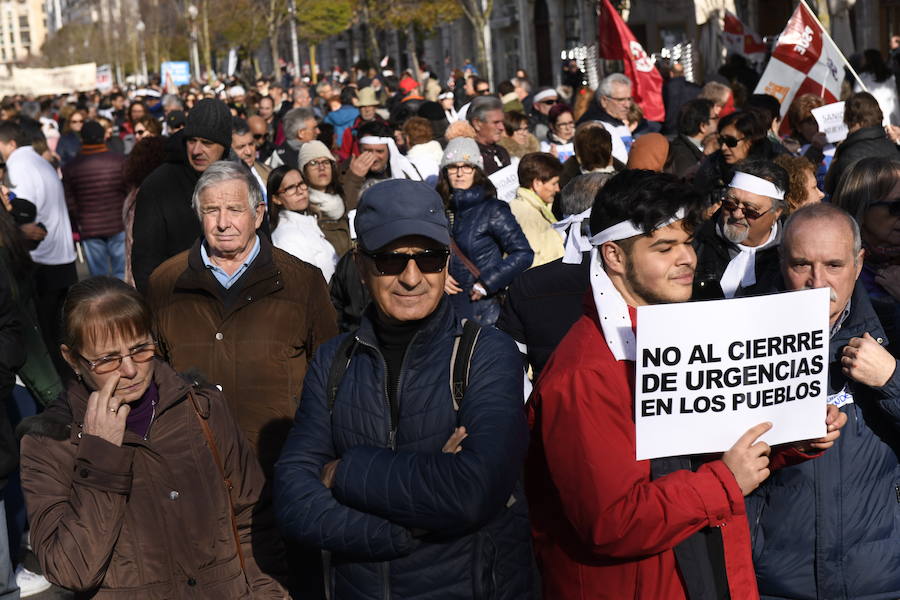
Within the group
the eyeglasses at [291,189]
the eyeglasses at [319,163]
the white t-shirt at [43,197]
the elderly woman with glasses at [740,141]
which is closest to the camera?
the eyeglasses at [291,189]

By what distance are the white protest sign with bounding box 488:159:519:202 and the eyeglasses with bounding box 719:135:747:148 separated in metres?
1.53

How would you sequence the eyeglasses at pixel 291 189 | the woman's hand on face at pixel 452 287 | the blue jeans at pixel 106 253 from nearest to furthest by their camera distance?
the eyeglasses at pixel 291 189
the woman's hand on face at pixel 452 287
the blue jeans at pixel 106 253

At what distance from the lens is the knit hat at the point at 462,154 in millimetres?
7465

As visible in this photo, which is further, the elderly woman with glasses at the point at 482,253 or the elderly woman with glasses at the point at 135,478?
the elderly woman with glasses at the point at 482,253

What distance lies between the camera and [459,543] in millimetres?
2879

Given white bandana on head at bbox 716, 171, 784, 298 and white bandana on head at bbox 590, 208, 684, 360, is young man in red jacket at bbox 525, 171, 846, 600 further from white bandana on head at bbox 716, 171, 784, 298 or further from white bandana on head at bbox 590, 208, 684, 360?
white bandana on head at bbox 716, 171, 784, 298

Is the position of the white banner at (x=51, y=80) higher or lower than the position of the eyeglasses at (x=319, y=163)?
higher

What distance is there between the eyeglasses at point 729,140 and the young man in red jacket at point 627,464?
14.8 feet

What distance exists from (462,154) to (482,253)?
70 cm

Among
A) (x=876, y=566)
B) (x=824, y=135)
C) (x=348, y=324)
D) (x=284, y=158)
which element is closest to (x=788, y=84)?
(x=824, y=135)

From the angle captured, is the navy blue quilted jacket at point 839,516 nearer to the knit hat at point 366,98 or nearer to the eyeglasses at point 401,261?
A: the eyeglasses at point 401,261

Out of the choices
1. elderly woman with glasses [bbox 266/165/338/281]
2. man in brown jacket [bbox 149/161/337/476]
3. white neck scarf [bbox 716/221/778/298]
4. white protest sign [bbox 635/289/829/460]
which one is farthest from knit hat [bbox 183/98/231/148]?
white protest sign [bbox 635/289/829/460]

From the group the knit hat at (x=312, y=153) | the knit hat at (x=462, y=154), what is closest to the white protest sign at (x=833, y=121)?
the knit hat at (x=462, y=154)

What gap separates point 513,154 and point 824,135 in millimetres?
2939
